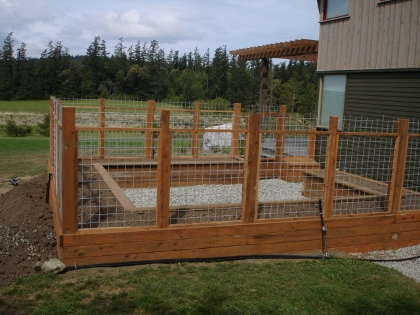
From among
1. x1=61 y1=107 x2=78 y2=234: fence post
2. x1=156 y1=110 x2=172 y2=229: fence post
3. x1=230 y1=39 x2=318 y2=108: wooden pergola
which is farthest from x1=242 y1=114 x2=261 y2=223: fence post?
x1=230 y1=39 x2=318 y2=108: wooden pergola

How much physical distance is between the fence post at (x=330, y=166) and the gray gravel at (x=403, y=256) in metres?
0.83

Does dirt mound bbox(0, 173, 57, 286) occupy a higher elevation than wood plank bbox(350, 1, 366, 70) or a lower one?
lower

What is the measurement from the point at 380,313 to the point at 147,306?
7.45 feet

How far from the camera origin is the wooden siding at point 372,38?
923 centimetres

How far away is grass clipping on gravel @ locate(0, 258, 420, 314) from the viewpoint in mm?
4227

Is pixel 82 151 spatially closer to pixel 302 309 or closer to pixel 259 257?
pixel 259 257

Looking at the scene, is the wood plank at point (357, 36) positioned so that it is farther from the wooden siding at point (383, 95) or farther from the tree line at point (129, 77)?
the tree line at point (129, 77)

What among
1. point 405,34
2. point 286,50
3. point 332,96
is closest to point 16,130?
point 286,50

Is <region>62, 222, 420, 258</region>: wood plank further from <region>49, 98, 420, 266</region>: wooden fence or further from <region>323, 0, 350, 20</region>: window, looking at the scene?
<region>323, 0, 350, 20</region>: window

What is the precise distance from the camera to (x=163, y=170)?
17.9ft

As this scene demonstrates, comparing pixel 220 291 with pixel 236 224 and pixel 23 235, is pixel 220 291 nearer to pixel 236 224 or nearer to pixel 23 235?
pixel 236 224

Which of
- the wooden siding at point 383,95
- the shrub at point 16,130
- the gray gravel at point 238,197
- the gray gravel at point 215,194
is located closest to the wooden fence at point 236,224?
the gray gravel at point 238,197

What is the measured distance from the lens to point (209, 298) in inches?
176

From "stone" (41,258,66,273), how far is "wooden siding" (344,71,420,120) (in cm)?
748
